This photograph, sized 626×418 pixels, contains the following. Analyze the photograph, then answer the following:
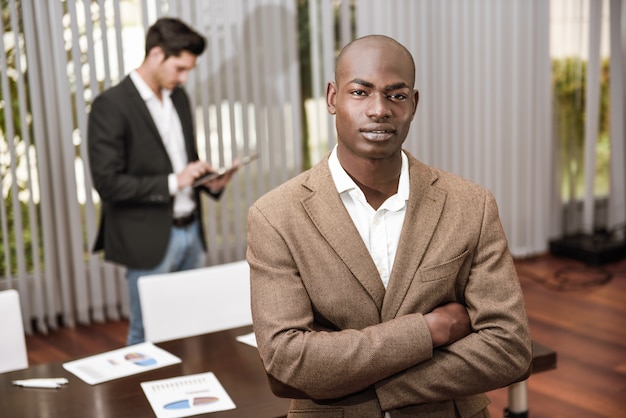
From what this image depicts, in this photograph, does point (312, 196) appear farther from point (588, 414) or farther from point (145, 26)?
point (145, 26)

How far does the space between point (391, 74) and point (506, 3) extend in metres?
4.75

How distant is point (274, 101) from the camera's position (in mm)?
5211

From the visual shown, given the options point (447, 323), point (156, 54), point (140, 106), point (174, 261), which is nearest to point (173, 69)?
point (156, 54)

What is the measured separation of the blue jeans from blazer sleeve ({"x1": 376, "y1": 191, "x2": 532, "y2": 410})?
6.72 feet

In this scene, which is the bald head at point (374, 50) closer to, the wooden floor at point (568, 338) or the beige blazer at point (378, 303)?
the beige blazer at point (378, 303)

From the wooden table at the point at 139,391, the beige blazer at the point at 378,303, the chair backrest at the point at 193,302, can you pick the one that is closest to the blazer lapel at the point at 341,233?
the beige blazer at the point at 378,303

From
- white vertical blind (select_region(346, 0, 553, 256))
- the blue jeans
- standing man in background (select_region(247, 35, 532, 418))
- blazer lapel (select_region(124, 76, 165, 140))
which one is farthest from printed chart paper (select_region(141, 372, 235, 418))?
white vertical blind (select_region(346, 0, 553, 256))

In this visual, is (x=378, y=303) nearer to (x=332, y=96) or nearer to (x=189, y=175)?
(x=332, y=96)

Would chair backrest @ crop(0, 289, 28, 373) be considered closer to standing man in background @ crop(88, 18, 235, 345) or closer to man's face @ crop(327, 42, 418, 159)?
standing man in background @ crop(88, 18, 235, 345)

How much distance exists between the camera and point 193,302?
9.22 feet

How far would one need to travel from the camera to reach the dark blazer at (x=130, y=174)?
3.35 metres

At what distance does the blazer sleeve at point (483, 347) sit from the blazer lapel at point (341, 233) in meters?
0.16

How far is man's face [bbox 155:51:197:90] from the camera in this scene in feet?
11.3

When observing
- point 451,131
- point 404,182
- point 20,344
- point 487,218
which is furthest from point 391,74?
point 451,131
